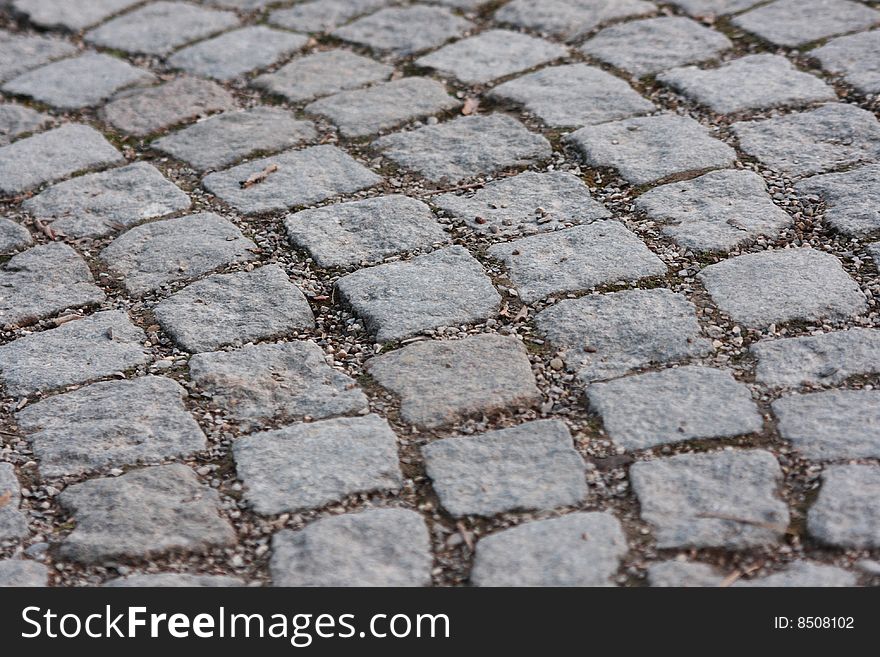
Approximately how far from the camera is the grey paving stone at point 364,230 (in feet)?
9.81

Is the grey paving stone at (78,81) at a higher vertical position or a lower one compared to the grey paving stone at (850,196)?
higher

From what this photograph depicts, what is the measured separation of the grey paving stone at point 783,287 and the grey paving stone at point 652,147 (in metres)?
0.48

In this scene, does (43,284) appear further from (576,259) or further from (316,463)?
(576,259)

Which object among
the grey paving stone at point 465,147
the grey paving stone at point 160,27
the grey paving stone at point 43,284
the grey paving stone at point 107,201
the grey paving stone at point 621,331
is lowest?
the grey paving stone at point 621,331

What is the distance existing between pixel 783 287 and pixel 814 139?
0.78 meters

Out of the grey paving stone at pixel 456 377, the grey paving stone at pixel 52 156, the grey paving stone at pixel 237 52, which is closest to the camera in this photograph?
the grey paving stone at pixel 456 377

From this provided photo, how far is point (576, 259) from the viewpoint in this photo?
2.90m

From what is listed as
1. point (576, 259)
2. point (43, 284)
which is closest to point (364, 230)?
point (576, 259)

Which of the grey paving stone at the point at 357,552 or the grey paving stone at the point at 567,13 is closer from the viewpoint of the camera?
the grey paving stone at the point at 357,552

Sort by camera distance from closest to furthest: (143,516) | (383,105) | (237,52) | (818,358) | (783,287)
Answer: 1. (143,516)
2. (818,358)
3. (783,287)
4. (383,105)
5. (237,52)

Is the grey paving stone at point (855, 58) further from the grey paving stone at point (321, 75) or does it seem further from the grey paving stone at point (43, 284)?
the grey paving stone at point (43, 284)

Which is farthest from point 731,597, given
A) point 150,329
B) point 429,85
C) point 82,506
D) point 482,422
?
point 429,85

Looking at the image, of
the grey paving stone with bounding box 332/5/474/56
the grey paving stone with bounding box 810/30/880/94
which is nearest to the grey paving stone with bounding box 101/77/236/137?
the grey paving stone with bounding box 332/5/474/56

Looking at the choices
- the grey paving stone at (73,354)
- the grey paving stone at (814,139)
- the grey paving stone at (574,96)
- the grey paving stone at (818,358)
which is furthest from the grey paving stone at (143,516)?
the grey paving stone at (814,139)
